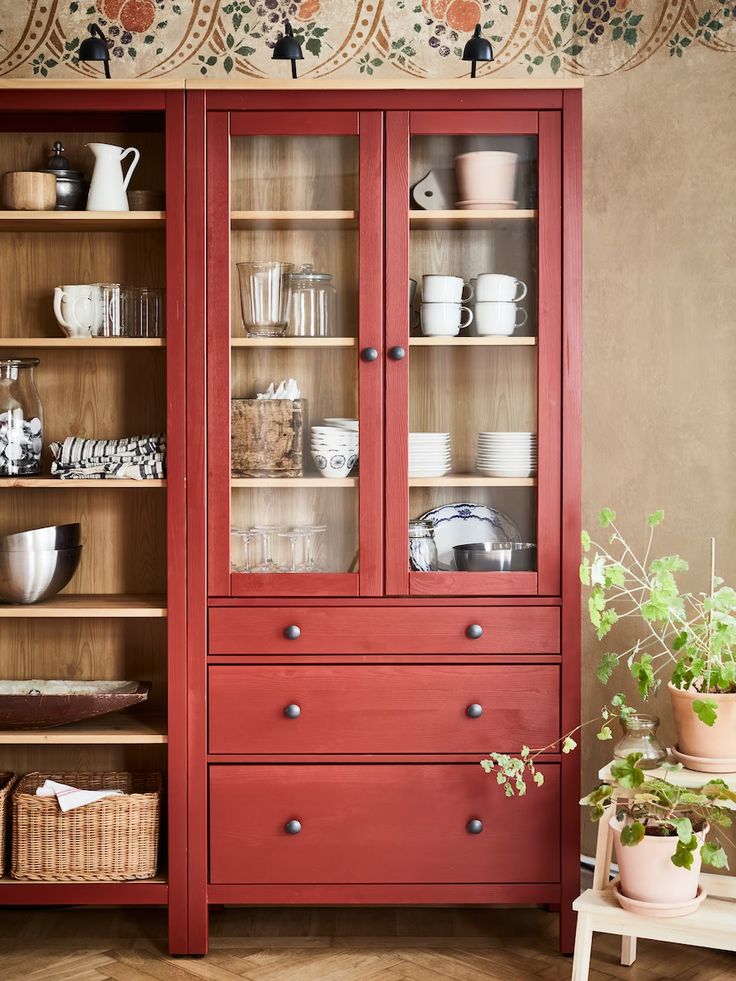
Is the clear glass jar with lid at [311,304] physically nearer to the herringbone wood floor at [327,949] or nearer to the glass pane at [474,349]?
the glass pane at [474,349]

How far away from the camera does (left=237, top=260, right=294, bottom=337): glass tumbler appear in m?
2.36

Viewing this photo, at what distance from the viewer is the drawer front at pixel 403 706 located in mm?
2350

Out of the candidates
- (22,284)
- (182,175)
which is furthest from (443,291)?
(22,284)

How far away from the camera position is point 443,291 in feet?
7.71

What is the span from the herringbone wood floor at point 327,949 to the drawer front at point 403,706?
1.67 feet

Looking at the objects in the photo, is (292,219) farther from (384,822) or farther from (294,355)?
(384,822)

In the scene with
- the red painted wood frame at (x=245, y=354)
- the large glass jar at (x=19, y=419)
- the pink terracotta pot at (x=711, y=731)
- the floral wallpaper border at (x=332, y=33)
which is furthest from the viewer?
the floral wallpaper border at (x=332, y=33)

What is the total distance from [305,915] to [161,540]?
1061 millimetres

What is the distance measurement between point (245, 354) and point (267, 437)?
0.20 meters

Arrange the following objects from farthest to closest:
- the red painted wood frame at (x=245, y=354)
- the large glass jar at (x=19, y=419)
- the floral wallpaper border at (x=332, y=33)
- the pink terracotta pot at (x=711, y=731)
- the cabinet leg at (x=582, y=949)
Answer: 1. the floral wallpaper border at (x=332, y=33)
2. the large glass jar at (x=19, y=419)
3. the red painted wood frame at (x=245, y=354)
4. the pink terracotta pot at (x=711, y=731)
5. the cabinet leg at (x=582, y=949)

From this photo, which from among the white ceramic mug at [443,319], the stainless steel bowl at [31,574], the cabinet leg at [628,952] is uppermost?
the white ceramic mug at [443,319]

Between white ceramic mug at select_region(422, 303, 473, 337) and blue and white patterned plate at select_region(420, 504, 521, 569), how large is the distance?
41 centimetres

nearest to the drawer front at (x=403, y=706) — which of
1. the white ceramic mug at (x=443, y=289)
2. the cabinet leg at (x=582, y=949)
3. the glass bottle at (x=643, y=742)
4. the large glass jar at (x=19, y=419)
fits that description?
the glass bottle at (x=643, y=742)

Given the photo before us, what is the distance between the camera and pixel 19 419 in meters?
2.48
